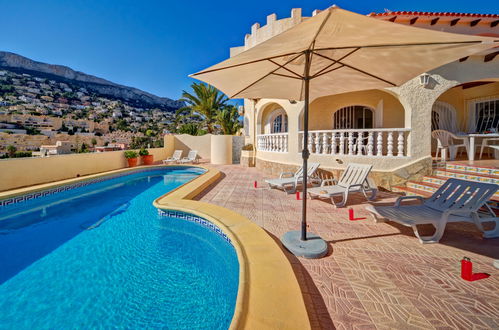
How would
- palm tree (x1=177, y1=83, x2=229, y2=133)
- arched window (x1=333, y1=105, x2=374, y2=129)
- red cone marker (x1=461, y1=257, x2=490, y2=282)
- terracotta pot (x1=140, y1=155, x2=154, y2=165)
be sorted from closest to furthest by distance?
red cone marker (x1=461, y1=257, x2=490, y2=282)
arched window (x1=333, y1=105, x2=374, y2=129)
terracotta pot (x1=140, y1=155, x2=154, y2=165)
palm tree (x1=177, y1=83, x2=229, y2=133)

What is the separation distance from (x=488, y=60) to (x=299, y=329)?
9.87 meters

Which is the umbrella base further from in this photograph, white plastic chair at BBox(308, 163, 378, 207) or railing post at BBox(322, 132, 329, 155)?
railing post at BBox(322, 132, 329, 155)

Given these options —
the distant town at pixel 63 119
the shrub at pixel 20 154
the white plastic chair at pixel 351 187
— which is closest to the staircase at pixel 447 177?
the white plastic chair at pixel 351 187

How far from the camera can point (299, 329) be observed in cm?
190

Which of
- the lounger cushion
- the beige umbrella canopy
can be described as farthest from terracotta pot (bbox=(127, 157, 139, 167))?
the lounger cushion

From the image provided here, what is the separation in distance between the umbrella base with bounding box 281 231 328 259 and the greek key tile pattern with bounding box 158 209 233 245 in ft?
3.79

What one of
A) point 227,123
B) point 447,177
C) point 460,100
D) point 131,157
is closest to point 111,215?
point 131,157

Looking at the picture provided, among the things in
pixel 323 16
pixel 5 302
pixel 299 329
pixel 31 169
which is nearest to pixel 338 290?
pixel 299 329

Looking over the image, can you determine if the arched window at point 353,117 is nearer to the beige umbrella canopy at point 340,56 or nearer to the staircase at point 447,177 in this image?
the staircase at point 447,177

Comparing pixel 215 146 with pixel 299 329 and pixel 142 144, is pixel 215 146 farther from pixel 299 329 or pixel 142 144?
pixel 299 329

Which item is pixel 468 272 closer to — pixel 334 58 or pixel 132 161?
pixel 334 58

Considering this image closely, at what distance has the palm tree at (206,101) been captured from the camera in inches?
840

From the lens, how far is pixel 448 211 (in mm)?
3568

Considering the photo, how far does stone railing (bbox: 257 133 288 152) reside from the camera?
10124 millimetres
